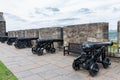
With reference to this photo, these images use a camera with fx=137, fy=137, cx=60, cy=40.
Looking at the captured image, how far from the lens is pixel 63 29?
23.8ft

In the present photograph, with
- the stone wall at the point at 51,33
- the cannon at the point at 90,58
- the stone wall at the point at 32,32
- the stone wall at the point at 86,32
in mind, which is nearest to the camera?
the cannon at the point at 90,58

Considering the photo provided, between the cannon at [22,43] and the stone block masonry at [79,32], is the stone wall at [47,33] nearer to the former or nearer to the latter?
the stone block masonry at [79,32]

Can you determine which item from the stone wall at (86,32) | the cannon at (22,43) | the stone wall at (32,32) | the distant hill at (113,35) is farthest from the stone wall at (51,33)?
the distant hill at (113,35)

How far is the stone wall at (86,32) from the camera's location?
17.1 ft

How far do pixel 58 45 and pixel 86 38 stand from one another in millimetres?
2342

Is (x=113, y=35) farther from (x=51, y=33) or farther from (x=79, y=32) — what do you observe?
(x=51, y=33)

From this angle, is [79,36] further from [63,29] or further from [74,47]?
[63,29]

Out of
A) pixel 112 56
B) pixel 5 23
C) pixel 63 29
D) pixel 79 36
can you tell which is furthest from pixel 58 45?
pixel 5 23

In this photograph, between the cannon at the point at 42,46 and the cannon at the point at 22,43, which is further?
the cannon at the point at 22,43

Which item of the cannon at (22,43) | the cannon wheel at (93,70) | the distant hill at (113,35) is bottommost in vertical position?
the cannon wheel at (93,70)

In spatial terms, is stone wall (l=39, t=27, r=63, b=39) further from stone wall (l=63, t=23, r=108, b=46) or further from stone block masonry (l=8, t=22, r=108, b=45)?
stone wall (l=63, t=23, r=108, b=46)

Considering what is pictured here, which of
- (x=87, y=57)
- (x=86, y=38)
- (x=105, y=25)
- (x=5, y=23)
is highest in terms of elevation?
(x=5, y=23)

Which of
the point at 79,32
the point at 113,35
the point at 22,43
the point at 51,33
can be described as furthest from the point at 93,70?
the point at 22,43

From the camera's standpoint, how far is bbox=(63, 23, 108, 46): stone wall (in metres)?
5.21
